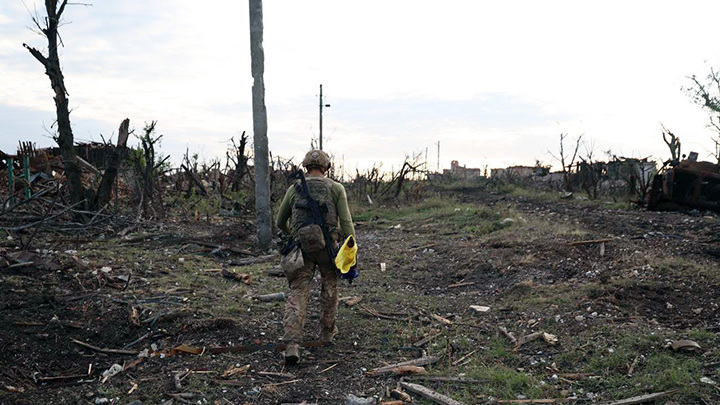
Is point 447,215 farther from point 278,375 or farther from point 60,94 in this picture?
point 278,375

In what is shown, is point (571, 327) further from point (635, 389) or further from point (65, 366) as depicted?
point (65, 366)

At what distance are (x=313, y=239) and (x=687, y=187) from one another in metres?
13.8

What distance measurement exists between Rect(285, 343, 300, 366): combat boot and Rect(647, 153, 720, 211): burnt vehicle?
1366 cm

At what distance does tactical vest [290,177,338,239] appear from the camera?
5406mm

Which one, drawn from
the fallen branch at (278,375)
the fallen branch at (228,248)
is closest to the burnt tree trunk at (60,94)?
the fallen branch at (228,248)

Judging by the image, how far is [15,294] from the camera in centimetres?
615

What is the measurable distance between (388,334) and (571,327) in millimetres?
1975

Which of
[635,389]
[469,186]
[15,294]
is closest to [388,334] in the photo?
[635,389]

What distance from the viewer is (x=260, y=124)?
36.1 ft

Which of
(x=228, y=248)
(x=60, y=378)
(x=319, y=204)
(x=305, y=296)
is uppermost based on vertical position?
(x=319, y=204)

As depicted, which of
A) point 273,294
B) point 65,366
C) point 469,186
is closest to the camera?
point 65,366

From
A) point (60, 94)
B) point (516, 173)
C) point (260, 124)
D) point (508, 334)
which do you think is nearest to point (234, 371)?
point (508, 334)

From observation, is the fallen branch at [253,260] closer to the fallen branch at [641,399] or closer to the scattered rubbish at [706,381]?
the fallen branch at [641,399]

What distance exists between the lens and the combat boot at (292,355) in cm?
491
